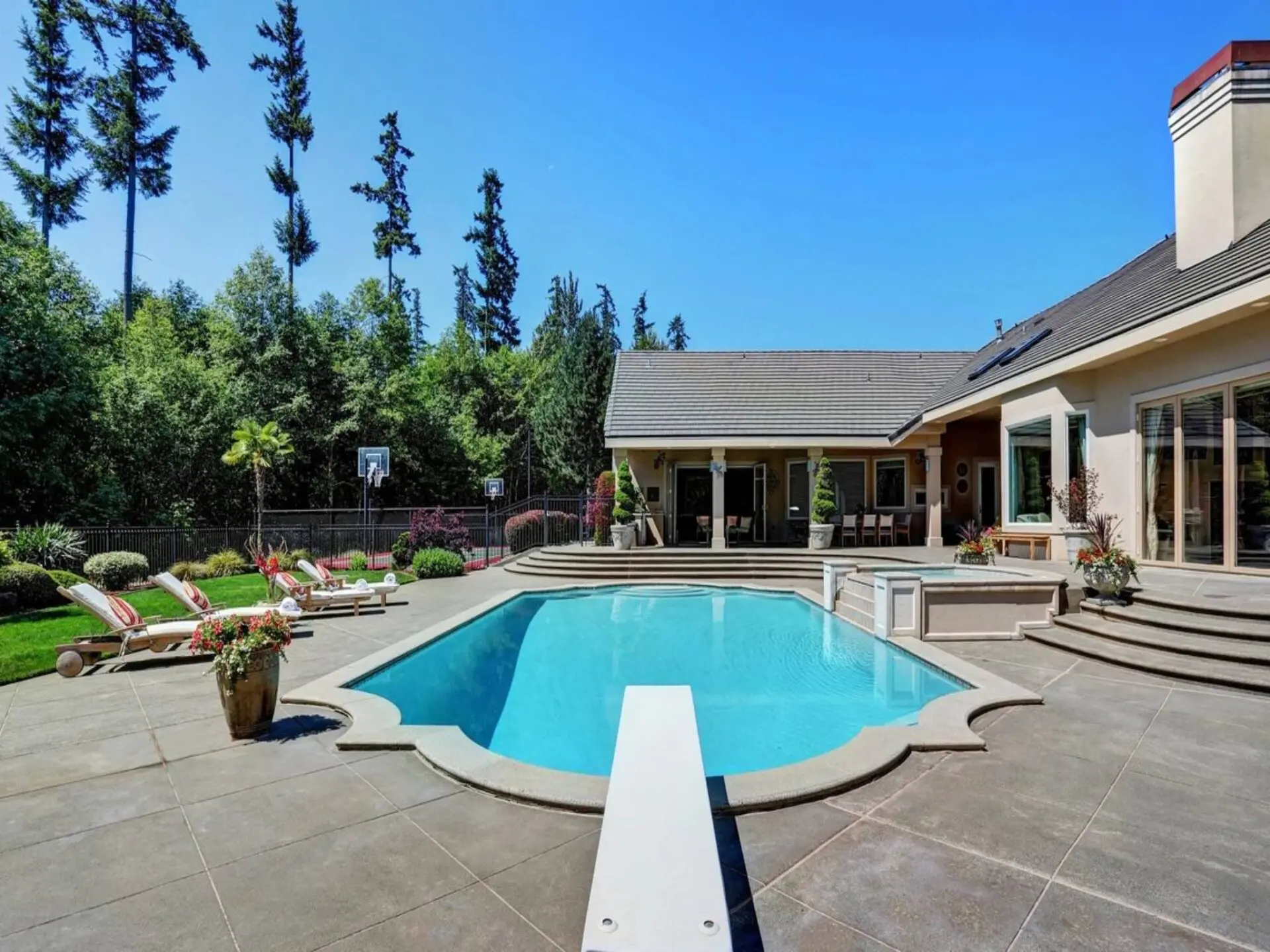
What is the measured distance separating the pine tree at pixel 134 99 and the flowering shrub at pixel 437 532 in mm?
16665

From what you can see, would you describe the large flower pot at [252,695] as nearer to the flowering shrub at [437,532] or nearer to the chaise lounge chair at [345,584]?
the chaise lounge chair at [345,584]

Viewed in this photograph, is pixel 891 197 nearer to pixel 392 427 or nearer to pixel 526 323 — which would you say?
pixel 392 427

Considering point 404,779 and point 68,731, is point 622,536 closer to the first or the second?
point 68,731

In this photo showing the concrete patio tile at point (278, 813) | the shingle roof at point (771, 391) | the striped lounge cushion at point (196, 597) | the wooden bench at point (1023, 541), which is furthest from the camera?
the shingle roof at point (771, 391)

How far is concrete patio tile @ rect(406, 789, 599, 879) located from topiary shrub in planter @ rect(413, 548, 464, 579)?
11537 mm

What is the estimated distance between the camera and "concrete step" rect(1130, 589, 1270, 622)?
249 inches

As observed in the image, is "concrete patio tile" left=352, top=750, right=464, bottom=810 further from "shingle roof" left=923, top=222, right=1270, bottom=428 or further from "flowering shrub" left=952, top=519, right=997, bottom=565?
"shingle roof" left=923, top=222, right=1270, bottom=428

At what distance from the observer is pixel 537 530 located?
18250 mm

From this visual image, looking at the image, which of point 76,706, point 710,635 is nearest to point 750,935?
point 76,706

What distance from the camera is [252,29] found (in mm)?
25500

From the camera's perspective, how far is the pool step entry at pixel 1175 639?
5672mm

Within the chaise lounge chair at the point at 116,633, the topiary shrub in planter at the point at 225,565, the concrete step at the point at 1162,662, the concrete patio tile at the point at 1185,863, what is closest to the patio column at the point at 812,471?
the concrete step at the point at 1162,662

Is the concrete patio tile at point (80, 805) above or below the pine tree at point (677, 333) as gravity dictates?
below

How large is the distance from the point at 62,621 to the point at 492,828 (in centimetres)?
968
